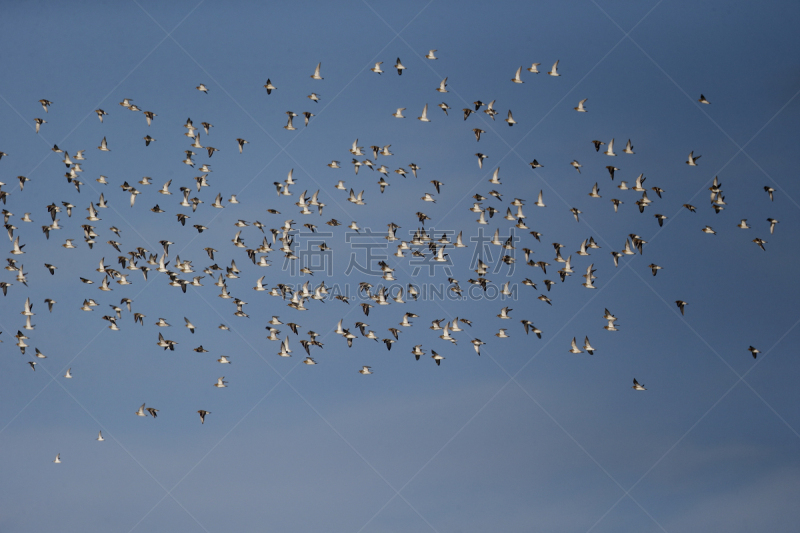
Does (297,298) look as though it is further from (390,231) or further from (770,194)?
(770,194)

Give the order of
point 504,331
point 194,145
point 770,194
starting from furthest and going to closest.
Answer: point 504,331 < point 194,145 < point 770,194

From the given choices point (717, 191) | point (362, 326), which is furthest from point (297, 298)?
point (717, 191)

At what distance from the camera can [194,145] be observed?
67.2 meters

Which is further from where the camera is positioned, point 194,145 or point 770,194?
point 194,145

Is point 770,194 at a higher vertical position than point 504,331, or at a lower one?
higher

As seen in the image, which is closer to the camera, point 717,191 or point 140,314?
point 717,191

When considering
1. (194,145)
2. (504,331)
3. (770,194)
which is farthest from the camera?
(504,331)

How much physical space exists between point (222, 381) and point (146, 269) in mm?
8968

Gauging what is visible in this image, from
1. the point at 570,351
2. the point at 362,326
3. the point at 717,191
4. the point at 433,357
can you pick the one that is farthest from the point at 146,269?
the point at 717,191

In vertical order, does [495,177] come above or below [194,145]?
above

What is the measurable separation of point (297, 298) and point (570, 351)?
53.8 feet

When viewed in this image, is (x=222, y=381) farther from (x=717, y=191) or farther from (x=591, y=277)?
(x=717, y=191)

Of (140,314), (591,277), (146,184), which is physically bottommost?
(140,314)

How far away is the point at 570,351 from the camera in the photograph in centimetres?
6962
